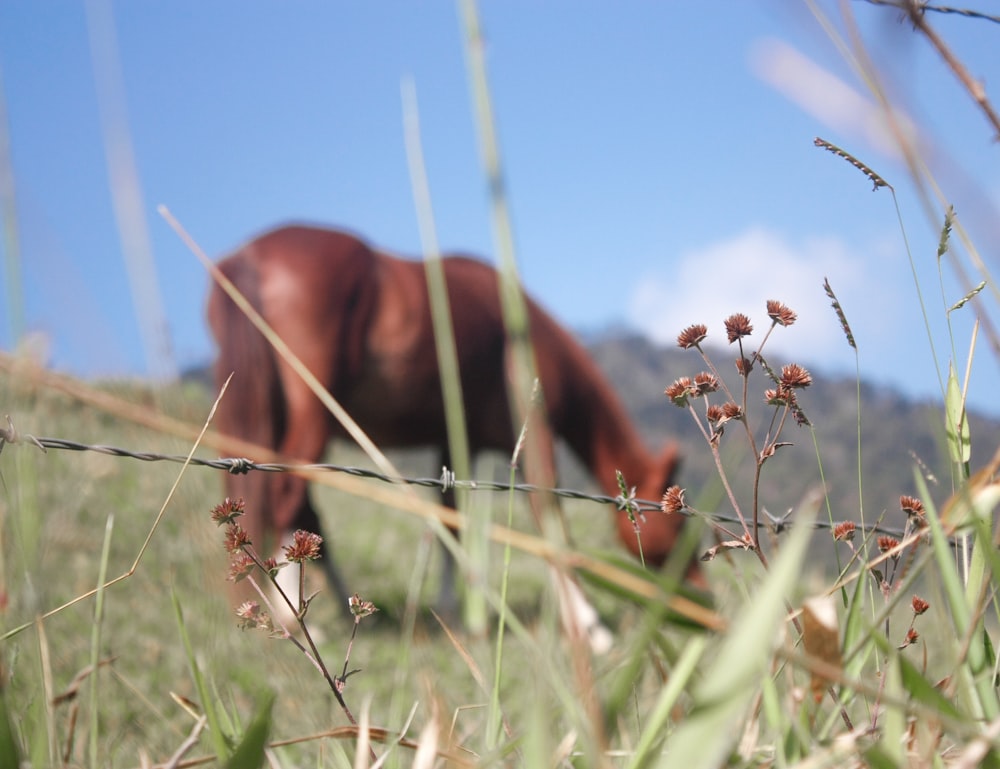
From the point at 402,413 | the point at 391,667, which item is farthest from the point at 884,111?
the point at 402,413

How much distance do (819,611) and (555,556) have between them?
0.20 meters

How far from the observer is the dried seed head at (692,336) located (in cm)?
79

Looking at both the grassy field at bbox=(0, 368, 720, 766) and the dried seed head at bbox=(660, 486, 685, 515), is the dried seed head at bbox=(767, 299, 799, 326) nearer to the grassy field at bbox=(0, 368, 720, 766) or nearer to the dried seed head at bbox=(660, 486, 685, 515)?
the dried seed head at bbox=(660, 486, 685, 515)

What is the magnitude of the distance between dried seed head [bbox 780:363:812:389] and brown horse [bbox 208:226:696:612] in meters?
2.85

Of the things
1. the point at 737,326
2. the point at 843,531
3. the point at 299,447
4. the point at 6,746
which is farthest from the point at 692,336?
the point at 299,447

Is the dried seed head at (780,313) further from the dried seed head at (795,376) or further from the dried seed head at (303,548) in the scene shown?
the dried seed head at (303,548)

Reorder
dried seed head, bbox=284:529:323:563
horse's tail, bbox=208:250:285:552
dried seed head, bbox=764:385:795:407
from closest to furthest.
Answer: dried seed head, bbox=284:529:323:563
dried seed head, bbox=764:385:795:407
horse's tail, bbox=208:250:285:552

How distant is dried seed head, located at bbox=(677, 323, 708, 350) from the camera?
79 centimetres

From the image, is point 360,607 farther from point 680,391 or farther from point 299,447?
point 299,447

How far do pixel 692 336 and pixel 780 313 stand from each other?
8cm

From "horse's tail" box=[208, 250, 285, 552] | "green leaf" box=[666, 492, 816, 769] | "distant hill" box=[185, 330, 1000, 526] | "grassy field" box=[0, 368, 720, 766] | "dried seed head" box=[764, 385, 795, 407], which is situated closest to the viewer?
"green leaf" box=[666, 492, 816, 769]

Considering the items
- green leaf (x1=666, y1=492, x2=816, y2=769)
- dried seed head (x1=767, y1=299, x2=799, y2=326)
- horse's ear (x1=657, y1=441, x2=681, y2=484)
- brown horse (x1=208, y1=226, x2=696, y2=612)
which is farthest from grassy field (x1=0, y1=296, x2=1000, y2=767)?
horse's ear (x1=657, y1=441, x2=681, y2=484)

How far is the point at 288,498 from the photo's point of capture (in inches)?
156

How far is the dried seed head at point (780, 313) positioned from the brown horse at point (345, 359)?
282 cm
